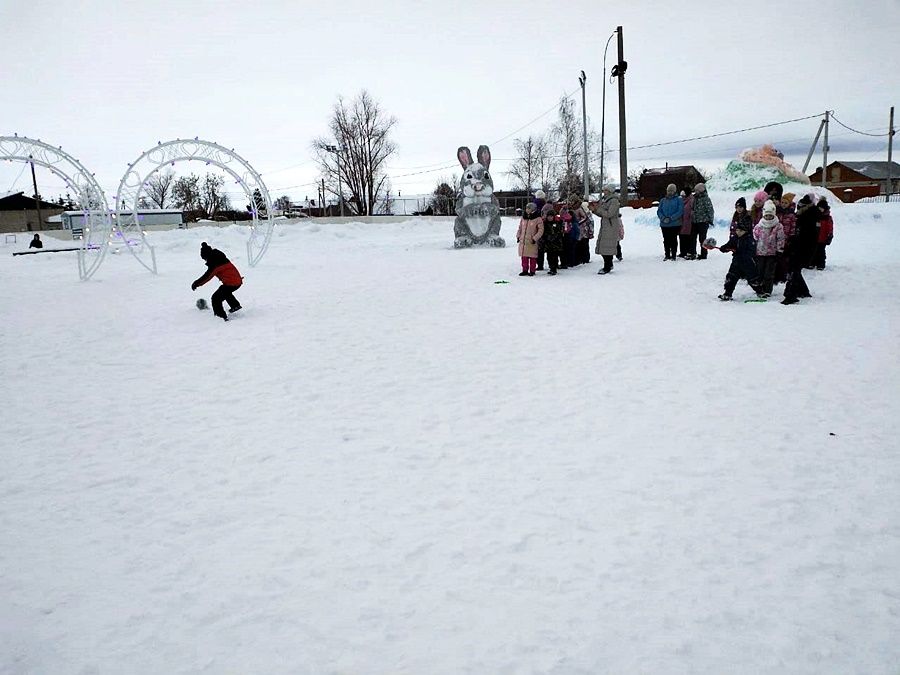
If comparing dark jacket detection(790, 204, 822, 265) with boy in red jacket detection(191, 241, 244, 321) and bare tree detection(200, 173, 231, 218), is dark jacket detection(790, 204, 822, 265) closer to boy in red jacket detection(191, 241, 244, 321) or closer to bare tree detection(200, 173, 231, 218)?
Result: boy in red jacket detection(191, 241, 244, 321)

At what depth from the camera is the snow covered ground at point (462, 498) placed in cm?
259

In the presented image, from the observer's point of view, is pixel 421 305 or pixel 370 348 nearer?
pixel 370 348

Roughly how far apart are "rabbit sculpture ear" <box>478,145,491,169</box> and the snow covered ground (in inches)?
457

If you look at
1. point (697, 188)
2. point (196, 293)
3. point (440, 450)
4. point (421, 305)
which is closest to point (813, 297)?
point (697, 188)

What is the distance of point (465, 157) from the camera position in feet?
61.3

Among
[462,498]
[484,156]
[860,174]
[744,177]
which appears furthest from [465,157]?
[860,174]

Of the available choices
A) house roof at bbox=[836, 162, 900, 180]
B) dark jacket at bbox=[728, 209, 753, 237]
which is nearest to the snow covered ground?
dark jacket at bbox=[728, 209, 753, 237]

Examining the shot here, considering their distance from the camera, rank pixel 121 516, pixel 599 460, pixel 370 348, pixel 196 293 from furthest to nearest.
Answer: pixel 196 293 < pixel 370 348 < pixel 599 460 < pixel 121 516

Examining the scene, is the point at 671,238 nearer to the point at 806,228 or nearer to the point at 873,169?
the point at 806,228

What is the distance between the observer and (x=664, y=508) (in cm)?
349

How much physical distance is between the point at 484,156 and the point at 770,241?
11.4 metres

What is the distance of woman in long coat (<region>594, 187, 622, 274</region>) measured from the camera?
1161 cm

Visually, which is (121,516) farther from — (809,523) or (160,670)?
(809,523)

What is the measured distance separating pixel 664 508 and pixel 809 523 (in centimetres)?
76
